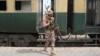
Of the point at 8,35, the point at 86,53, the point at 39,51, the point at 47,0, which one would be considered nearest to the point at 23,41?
the point at 8,35

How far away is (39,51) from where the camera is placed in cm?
1373

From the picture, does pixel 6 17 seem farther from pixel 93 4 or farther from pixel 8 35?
pixel 93 4

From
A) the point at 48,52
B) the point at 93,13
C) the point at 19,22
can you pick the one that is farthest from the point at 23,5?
the point at 48,52

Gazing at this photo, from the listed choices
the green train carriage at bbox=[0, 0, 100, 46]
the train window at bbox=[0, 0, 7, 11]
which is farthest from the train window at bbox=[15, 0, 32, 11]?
the train window at bbox=[0, 0, 7, 11]

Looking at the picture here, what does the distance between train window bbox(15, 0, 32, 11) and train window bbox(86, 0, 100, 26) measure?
327 centimetres

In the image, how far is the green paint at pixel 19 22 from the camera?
54.2ft

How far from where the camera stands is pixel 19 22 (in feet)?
54.4

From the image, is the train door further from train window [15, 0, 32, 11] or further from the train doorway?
the train doorway

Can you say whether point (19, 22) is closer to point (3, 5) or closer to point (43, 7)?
point (3, 5)

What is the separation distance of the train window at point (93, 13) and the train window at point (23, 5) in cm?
327

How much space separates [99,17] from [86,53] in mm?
5375

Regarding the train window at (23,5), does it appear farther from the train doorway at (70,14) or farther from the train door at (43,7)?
the train doorway at (70,14)

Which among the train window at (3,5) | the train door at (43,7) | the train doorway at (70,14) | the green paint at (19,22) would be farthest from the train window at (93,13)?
the train window at (3,5)

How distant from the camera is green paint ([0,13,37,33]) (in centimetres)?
1652
